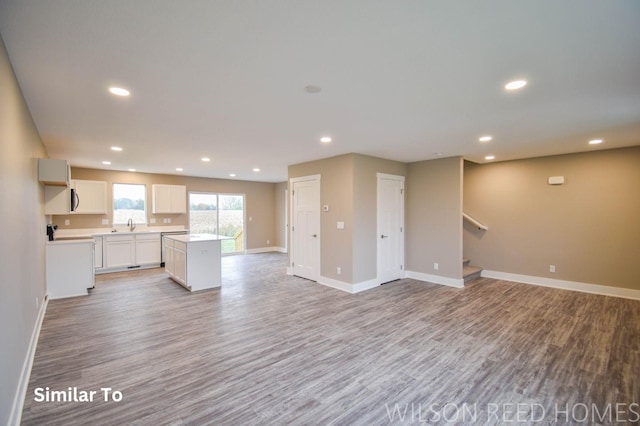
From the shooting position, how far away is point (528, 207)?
229 inches

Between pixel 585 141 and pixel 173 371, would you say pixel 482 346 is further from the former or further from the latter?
pixel 585 141

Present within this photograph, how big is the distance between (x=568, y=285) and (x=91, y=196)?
413 inches

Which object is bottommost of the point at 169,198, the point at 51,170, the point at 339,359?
the point at 339,359

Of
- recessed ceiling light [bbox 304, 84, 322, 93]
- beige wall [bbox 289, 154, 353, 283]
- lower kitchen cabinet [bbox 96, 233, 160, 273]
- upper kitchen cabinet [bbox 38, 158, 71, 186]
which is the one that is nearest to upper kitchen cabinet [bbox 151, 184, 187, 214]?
lower kitchen cabinet [bbox 96, 233, 160, 273]

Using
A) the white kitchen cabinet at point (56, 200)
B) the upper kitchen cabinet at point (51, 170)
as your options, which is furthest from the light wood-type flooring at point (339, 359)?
the upper kitchen cabinet at point (51, 170)

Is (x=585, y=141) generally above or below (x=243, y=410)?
above

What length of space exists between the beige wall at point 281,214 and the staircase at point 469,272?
5.98m

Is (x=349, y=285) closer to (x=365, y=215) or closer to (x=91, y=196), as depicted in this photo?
(x=365, y=215)

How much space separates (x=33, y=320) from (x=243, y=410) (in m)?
2.78

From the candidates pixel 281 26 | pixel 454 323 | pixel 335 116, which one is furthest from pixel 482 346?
pixel 281 26

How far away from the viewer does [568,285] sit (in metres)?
5.39

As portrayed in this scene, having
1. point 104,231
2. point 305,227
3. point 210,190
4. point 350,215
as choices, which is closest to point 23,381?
point 350,215

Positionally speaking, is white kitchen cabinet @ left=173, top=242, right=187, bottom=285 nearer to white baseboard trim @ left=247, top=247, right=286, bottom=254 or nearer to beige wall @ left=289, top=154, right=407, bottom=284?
beige wall @ left=289, top=154, right=407, bottom=284

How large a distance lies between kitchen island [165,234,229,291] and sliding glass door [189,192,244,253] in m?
3.18
